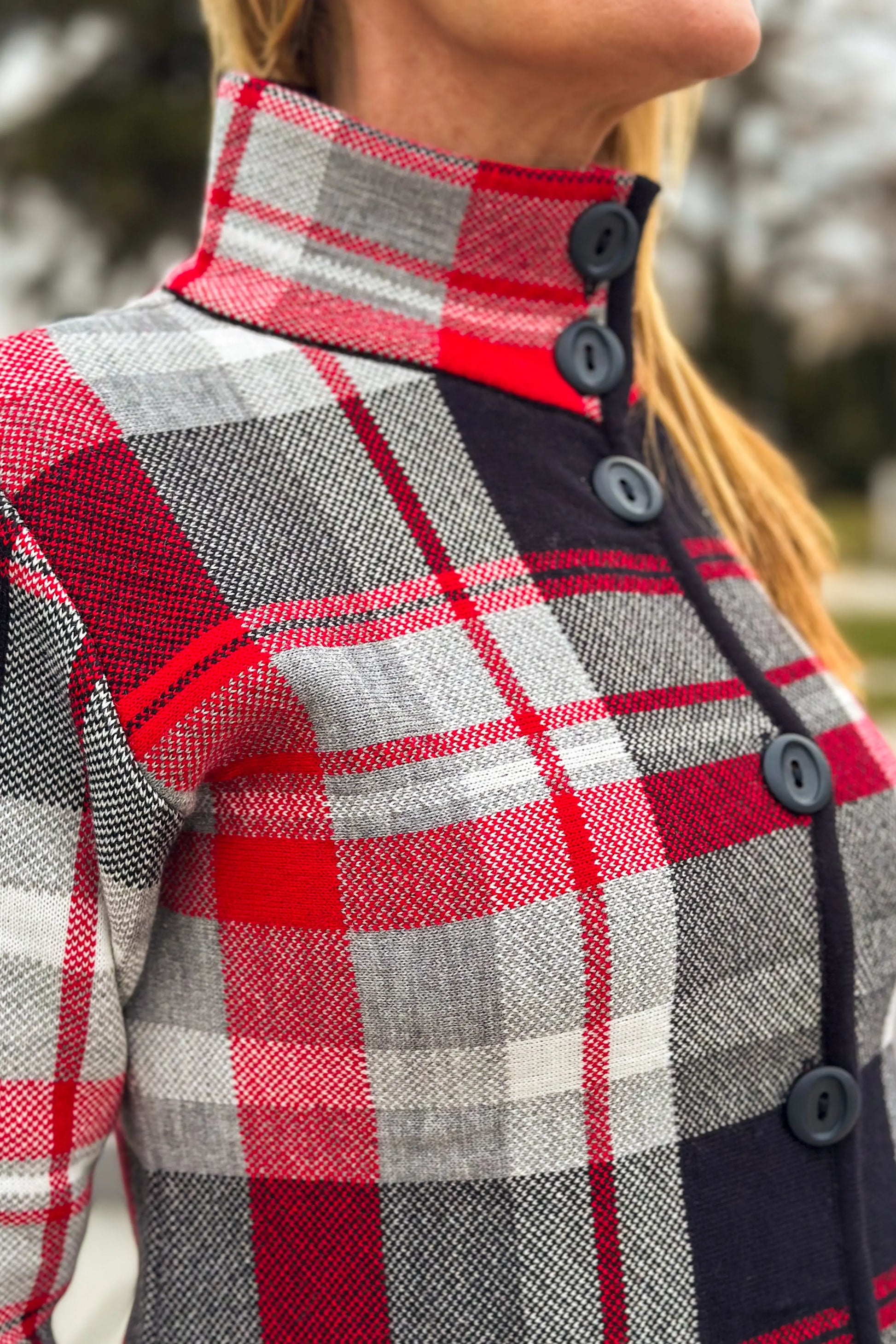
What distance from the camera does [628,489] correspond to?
127cm

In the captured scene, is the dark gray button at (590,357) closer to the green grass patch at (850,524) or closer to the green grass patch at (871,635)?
the green grass patch at (871,635)

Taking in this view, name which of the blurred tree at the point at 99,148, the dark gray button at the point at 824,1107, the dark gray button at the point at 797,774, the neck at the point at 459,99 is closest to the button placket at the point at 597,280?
the neck at the point at 459,99

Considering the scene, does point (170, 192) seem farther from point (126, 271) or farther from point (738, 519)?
point (738, 519)

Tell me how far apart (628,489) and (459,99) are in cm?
40

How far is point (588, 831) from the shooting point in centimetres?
106

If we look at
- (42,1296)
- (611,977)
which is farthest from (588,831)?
(42,1296)

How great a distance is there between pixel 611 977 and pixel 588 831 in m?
0.11

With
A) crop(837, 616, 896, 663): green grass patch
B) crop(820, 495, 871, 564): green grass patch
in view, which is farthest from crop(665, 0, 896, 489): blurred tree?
crop(837, 616, 896, 663): green grass patch

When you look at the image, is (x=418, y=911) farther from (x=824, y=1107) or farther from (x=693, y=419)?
(x=693, y=419)

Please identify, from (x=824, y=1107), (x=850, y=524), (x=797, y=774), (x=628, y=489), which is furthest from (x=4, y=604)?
(x=850, y=524)

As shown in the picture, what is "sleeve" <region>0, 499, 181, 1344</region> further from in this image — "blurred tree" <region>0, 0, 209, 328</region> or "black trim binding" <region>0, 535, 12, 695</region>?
"blurred tree" <region>0, 0, 209, 328</region>

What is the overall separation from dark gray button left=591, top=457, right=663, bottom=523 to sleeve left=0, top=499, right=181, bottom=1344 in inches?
19.2

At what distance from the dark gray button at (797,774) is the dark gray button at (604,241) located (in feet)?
1.52

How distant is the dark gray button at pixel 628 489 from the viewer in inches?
48.9
